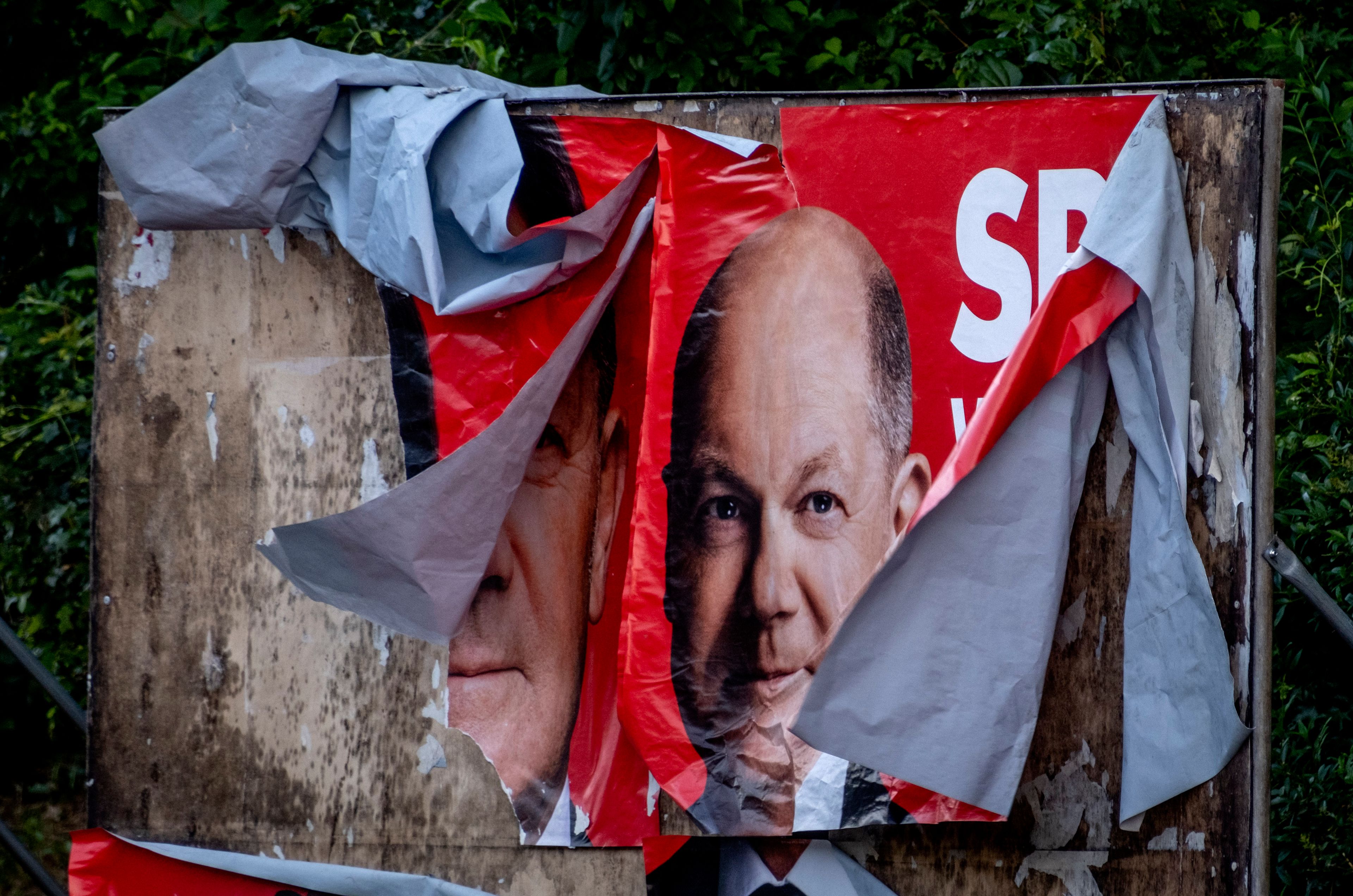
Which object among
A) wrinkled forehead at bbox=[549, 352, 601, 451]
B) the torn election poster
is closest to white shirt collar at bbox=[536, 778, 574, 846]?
the torn election poster

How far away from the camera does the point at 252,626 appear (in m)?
2.52

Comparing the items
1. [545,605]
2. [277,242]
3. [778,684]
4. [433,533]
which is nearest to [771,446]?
[778,684]

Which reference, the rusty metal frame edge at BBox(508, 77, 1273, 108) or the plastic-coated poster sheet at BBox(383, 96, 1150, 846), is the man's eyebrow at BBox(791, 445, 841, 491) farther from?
the rusty metal frame edge at BBox(508, 77, 1273, 108)

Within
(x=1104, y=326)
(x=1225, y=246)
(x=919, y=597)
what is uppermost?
(x=1225, y=246)

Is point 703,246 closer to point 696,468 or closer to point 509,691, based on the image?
point 696,468

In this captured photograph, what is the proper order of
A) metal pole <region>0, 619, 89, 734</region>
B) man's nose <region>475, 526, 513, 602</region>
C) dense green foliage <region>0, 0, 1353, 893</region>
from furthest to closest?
dense green foliage <region>0, 0, 1353, 893</region>
metal pole <region>0, 619, 89, 734</region>
man's nose <region>475, 526, 513, 602</region>

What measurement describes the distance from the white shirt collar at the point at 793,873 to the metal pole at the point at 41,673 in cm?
164

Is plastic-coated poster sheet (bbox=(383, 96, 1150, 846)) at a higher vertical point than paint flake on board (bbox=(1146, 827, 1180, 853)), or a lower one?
higher

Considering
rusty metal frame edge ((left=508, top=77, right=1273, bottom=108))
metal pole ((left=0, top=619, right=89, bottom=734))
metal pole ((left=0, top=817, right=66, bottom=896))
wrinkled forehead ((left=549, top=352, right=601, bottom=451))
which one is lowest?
metal pole ((left=0, top=817, right=66, bottom=896))

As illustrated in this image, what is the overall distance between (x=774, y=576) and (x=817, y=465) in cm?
25

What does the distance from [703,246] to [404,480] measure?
84cm

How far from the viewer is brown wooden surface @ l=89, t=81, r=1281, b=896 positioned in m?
2.24

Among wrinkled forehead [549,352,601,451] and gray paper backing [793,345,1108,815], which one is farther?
wrinkled forehead [549,352,601,451]

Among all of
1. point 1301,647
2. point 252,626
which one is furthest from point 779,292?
point 1301,647
